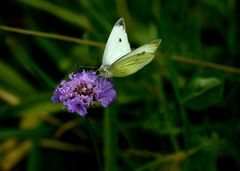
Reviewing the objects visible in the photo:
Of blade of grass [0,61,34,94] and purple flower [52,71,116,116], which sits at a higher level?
blade of grass [0,61,34,94]

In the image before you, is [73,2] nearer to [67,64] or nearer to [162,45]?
[67,64]

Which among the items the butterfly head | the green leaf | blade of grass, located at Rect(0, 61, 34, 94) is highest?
blade of grass, located at Rect(0, 61, 34, 94)

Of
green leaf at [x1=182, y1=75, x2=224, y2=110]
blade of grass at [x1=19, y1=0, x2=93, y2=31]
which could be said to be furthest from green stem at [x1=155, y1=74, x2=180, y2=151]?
blade of grass at [x1=19, y1=0, x2=93, y2=31]

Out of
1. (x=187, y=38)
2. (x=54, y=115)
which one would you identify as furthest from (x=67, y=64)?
(x=187, y=38)

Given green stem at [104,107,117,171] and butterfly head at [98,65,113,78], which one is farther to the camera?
green stem at [104,107,117,171]

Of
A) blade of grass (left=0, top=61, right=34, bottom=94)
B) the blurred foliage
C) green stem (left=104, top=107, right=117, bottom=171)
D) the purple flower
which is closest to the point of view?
the purple flower

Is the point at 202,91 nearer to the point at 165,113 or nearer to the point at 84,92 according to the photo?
the point at 165,113

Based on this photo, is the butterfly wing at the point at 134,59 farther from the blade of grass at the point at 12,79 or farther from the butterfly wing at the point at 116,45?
the blade of grass at the point at 12,79

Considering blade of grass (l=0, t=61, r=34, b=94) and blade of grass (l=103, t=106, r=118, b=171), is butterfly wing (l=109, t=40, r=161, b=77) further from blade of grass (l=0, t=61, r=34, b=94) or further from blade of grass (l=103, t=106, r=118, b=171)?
blade of grass (l=0, t=61, r=34, b=94)
